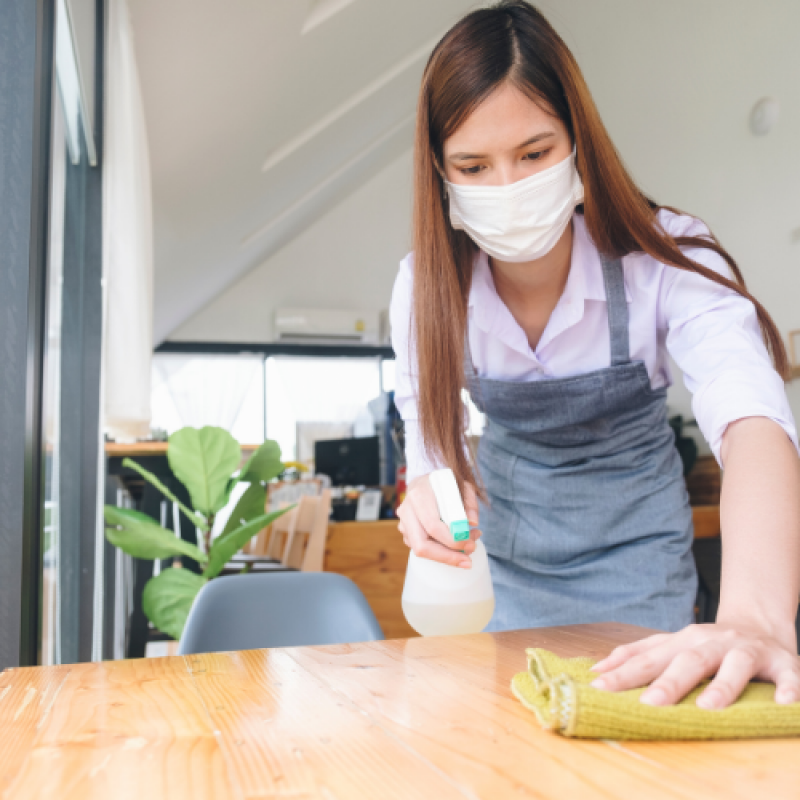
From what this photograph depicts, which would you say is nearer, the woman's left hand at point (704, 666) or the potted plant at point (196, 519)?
the woman's left hand at point (704, 666)

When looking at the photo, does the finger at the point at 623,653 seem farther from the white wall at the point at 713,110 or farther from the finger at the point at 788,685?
the white wall at the point at 713,110

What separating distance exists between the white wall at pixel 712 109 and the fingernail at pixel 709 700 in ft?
7.16

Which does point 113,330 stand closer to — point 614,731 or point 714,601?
point 614,731

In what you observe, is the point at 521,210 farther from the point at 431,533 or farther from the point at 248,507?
the point at 248,507

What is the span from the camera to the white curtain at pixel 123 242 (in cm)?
191

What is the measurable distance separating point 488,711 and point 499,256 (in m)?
0.67

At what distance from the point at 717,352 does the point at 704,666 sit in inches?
17.2

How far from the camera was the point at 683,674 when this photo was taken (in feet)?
1.63

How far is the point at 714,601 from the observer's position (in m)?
2.83

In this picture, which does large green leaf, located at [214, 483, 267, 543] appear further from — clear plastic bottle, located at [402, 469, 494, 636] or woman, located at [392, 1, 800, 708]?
clear plastic bottle, located at [402, 469, 494, 636]

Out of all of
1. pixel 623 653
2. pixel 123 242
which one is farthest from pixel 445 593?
pixel 123 242

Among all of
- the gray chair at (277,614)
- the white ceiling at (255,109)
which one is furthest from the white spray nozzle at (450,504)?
the white ceiling at (255,109)

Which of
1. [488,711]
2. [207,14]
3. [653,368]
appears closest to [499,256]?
[653,368]

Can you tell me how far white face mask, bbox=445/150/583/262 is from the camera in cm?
98
